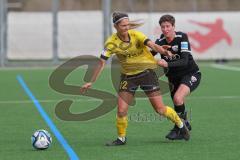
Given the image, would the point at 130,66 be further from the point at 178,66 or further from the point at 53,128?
the point at 53,128

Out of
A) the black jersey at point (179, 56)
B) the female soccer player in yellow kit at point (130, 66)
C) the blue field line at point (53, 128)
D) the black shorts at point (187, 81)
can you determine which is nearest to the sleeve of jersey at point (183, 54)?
the black jersey at point (179, 56)

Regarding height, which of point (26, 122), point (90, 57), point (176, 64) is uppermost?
point (176, 64)

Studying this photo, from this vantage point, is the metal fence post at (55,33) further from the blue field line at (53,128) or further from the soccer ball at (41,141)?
the soccer ball at (41,141)

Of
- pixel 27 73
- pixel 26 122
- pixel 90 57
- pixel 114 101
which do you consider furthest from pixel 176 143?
pixel 90 57

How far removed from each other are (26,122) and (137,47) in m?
3.28

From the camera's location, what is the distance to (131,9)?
3181cm

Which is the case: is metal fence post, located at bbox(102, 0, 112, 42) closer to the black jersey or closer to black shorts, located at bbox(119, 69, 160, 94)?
the black jersey

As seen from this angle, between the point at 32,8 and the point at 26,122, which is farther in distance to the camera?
the point at 32,8

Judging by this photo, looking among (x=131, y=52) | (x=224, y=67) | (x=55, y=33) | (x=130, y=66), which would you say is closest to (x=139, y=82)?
(x=130, y=66)

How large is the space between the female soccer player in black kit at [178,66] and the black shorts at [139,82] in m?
0.27

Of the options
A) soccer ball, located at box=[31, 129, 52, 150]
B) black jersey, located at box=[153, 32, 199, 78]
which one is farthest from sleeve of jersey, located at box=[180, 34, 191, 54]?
soccer ball, located at box=[31, 129, 52, 150]

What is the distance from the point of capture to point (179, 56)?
9.97m

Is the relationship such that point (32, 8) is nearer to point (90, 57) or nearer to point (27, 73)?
point (90, 57)

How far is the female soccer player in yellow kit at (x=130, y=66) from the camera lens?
30.8 ft
